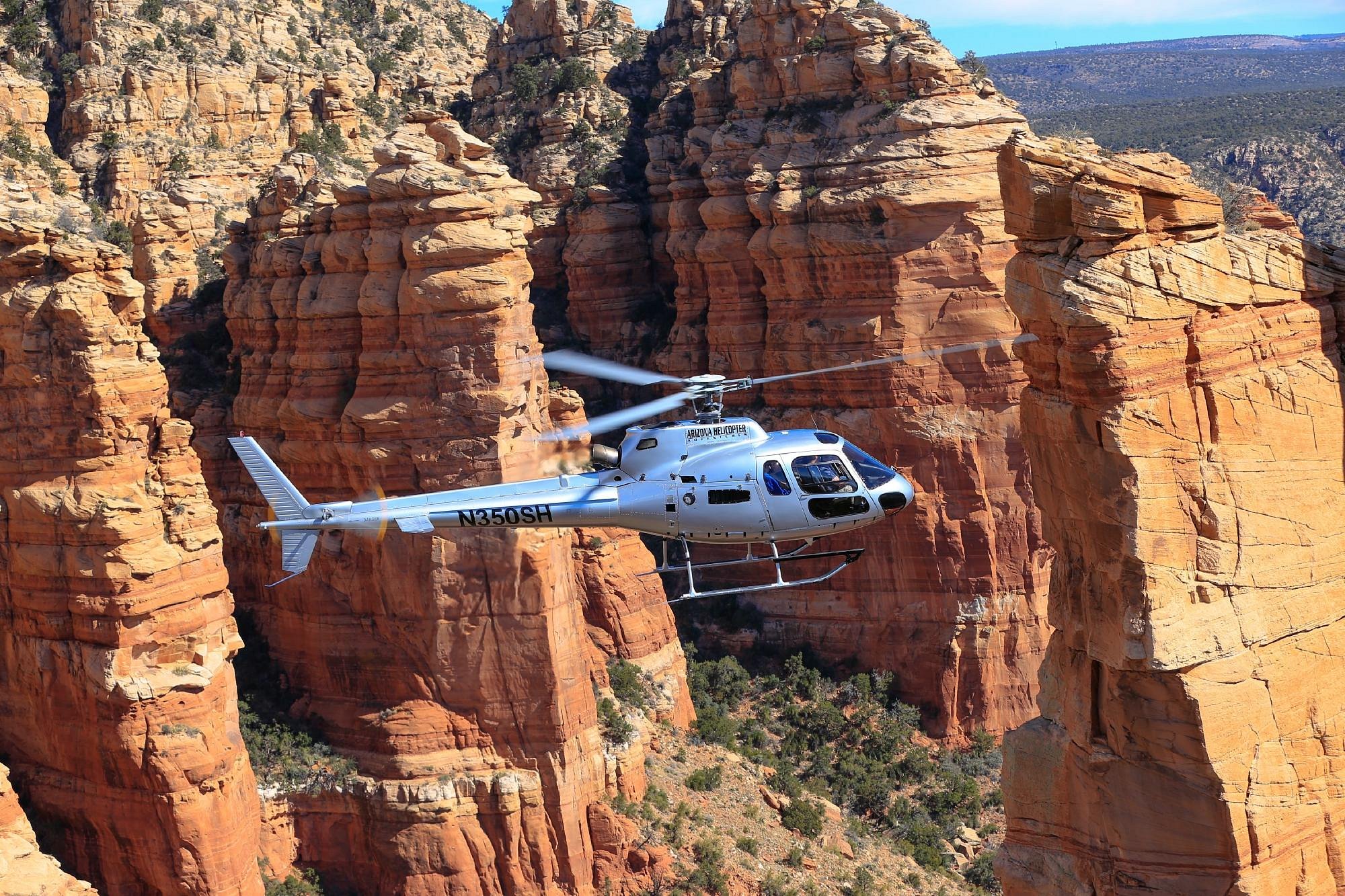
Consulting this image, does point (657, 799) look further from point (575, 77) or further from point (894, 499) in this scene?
point (575, 77)

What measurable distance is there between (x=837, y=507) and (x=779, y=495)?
3.10ft

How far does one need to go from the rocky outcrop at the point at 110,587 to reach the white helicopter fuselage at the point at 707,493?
5.61m

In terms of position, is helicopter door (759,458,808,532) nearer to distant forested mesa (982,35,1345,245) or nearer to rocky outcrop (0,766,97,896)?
distant forested mesa (982,35,1345,245)

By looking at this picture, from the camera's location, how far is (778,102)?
180ft

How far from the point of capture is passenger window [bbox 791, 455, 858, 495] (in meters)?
28.8

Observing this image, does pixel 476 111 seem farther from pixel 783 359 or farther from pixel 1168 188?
pixel 1168 188

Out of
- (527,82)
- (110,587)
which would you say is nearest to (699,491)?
(110,587)

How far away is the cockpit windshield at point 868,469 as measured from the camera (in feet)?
95.1

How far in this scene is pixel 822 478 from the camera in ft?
94.4

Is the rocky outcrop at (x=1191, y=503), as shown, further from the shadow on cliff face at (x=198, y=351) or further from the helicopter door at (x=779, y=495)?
the shadow on cliff face at (x=198, y=351)

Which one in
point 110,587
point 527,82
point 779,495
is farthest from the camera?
point 527,82

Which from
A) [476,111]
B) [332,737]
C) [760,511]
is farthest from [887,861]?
[476,111]

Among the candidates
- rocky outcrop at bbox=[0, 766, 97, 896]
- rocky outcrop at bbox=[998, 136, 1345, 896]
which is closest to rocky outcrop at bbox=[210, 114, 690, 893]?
rocky outcrop at bbox=[0, 766, 97, 896]

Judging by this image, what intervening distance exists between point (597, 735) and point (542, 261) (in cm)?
2266
